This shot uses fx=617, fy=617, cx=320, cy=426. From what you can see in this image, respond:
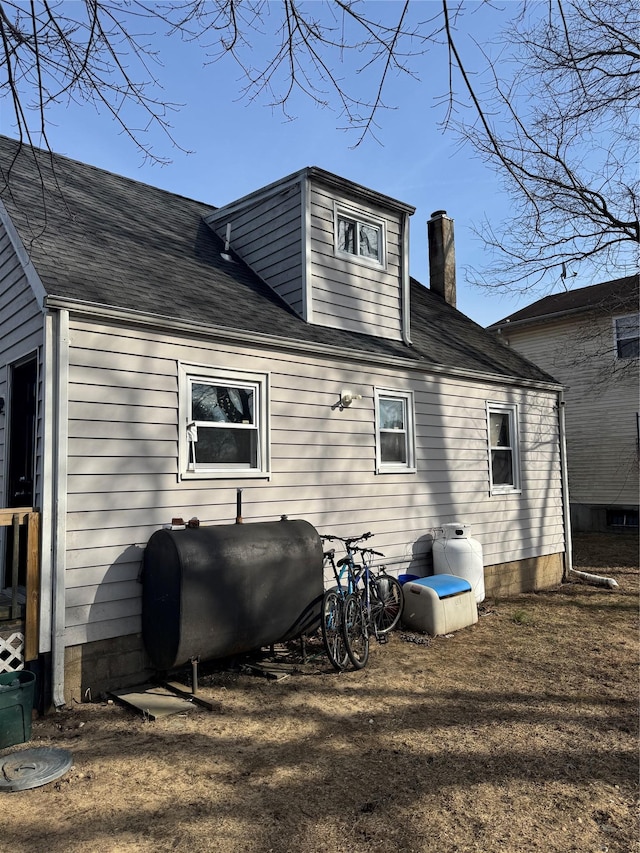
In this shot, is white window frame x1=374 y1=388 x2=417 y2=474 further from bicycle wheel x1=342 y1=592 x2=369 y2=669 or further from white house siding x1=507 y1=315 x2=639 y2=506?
white house siding x1=507 y1=315 x2=639 y2=506

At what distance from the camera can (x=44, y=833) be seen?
3295 mm

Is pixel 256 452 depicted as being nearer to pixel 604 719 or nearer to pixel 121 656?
pixel 121 656

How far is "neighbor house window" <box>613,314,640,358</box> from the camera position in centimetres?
1695

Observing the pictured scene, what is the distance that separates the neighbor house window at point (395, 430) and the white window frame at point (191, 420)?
6.40 feet

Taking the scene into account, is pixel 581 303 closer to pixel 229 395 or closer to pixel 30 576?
pixel 229 395

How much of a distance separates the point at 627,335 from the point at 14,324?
52.7ft

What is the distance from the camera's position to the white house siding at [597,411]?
17.0 meters

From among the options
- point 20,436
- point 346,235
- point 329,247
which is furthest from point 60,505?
point 346,235

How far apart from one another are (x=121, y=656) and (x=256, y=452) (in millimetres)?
2427

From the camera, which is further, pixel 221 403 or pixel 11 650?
pixel 221 403

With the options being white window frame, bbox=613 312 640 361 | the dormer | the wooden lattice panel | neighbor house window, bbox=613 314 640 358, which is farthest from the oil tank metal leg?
neighbor house window, bbox=613 314 640 358

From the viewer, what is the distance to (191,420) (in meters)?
6.18

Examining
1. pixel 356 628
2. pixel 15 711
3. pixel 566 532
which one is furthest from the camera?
pixel 566 532

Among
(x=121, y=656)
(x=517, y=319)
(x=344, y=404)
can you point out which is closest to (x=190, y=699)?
(x=121, y=656)
